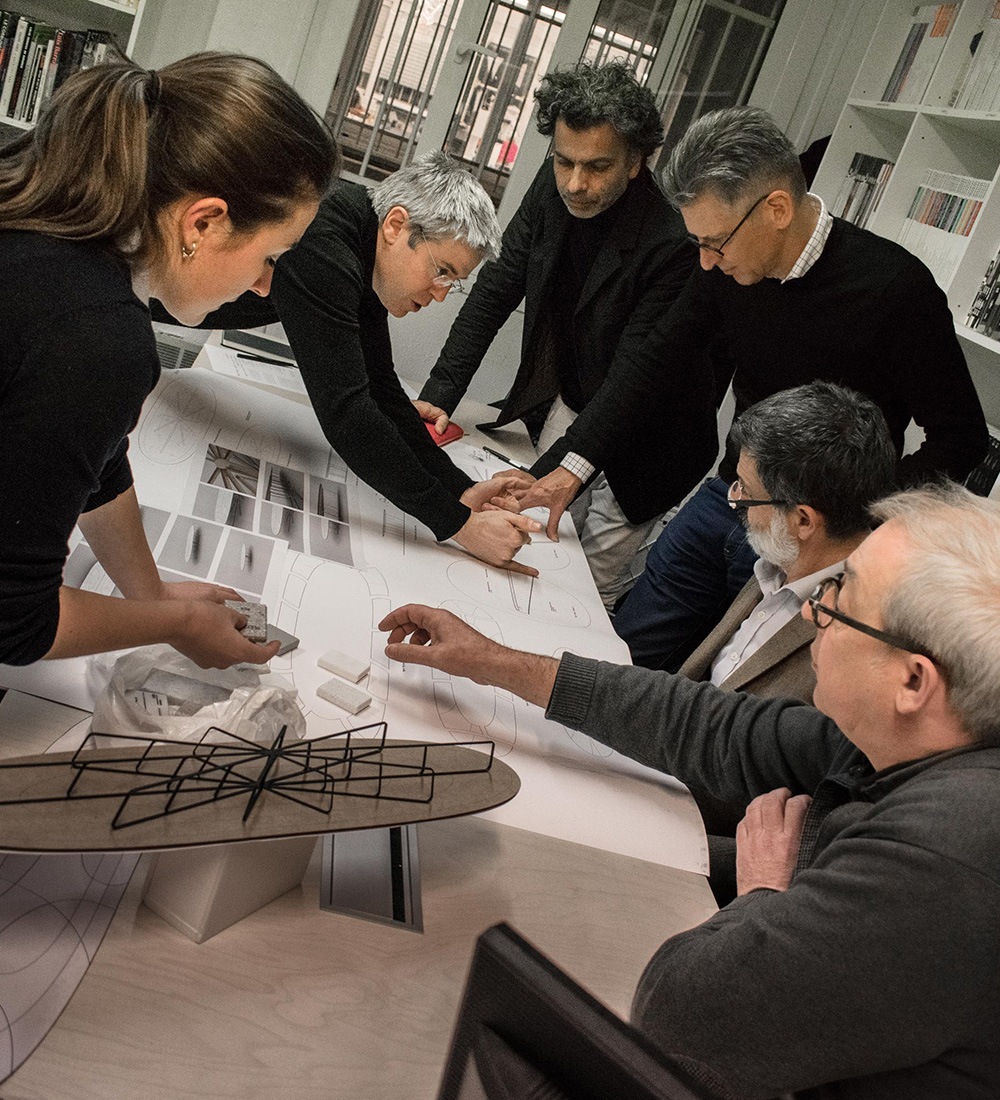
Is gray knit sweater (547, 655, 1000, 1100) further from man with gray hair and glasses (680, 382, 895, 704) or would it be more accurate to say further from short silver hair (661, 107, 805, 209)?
short silver hair (661, 107, 805, 209)

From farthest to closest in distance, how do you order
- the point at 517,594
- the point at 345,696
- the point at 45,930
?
the point at 517,594
the point at 345,696
the point at 45,930

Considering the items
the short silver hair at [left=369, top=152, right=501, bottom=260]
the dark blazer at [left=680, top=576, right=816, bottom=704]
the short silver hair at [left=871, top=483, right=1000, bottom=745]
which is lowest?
the dark blazer at [left=680, top=576, right=816, bottom=704]

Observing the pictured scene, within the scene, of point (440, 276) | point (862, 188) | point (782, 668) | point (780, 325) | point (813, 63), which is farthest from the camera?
point (813, 63)

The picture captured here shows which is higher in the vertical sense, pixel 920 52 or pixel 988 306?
pixel 920 52

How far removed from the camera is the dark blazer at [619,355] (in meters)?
2.75

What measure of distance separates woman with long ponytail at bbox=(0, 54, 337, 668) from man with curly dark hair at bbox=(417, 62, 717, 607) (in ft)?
4.28

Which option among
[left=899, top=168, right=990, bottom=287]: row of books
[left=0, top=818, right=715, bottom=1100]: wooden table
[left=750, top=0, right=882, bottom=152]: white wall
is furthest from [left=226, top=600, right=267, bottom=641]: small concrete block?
[left=750, top=0, right=882, bottom=152]: white wall

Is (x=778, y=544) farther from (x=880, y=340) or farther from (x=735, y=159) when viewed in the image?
(x=735, y=159)

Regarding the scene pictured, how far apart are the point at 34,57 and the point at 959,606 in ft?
12.3

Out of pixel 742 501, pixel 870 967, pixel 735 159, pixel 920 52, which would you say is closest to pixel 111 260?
pixel 870 967

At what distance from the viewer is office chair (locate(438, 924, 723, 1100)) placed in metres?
0.43

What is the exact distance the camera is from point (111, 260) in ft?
3.69

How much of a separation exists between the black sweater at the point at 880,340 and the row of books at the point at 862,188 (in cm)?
147

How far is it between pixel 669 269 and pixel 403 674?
1.68m
